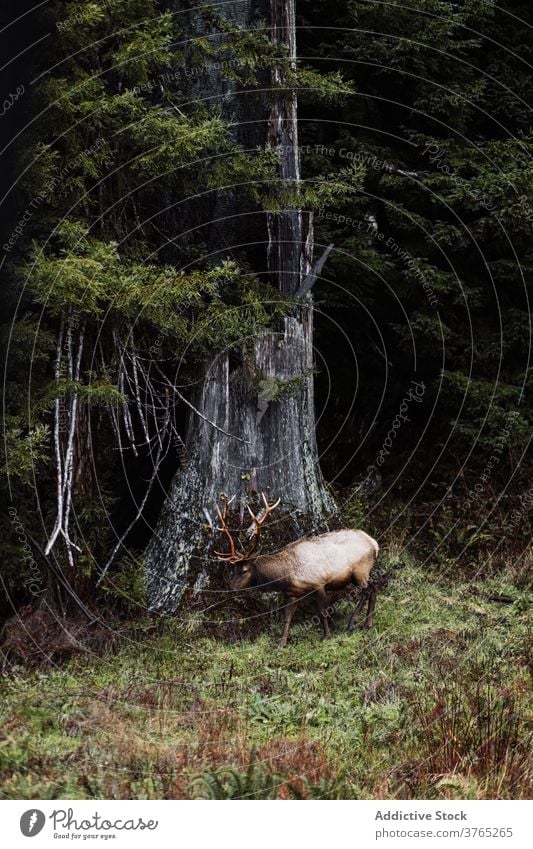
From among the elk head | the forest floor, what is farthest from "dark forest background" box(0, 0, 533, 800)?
the elk head

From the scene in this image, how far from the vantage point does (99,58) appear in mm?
9031

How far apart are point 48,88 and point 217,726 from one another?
550 cm

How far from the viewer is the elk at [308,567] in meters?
8.66

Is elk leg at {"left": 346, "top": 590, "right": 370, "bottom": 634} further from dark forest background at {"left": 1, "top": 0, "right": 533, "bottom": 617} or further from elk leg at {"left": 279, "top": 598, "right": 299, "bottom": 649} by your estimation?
dark forest background at {"left": 1, "top": 0, "right": 533, "bottom": 617}

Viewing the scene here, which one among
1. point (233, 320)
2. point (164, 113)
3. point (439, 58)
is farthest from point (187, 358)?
point (439, 58)

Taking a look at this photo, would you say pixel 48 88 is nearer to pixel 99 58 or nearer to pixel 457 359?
pixel 99 58

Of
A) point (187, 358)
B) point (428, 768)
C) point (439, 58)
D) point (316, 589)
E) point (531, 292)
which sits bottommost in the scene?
point (428, 768)

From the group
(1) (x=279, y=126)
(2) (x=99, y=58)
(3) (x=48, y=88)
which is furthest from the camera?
(1) (x=279, y=126)

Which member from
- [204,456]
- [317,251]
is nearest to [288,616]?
[204,456]

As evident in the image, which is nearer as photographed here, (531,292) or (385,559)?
(385,559)

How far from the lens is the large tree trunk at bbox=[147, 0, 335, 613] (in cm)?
929

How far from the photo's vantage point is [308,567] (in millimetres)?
8695

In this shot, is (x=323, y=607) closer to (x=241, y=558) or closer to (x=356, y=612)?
(x=356, y=612)

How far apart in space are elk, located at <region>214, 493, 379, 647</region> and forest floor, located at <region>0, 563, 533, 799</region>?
342 mm
